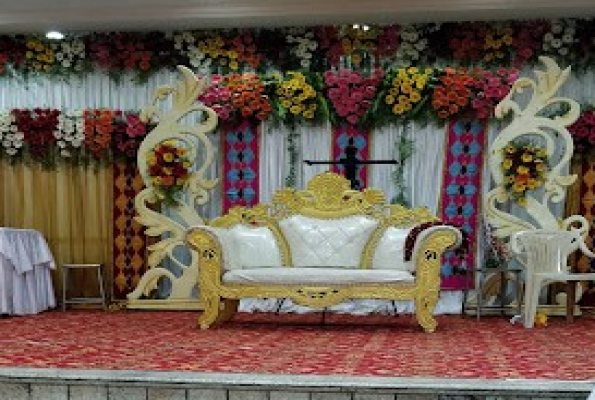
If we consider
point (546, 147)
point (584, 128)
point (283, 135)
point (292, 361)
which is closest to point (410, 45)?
point (283, 135)

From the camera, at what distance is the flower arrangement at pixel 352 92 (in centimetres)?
830

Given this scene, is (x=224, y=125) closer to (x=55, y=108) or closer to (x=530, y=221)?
(x=55, y=108)

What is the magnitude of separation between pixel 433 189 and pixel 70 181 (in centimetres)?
402

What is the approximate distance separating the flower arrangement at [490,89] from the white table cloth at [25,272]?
4705 mm

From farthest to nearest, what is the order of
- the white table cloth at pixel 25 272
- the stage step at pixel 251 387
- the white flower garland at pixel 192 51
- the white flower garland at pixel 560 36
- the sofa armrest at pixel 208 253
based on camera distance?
the white flower garland at pixel 192 51 → the white flower garland at pixel 560 36 → the white table cloth at pixel 25 272 → the sofa armrest at pixel 208 253 → the stage step at pixel 251 387

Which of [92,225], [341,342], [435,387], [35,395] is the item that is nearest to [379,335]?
[341,342]

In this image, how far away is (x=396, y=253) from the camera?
6.77 metres

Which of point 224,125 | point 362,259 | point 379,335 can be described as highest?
point 224,125

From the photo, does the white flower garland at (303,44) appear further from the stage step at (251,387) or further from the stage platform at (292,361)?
the stage step at (251,387)

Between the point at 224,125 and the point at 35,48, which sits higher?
the point at 35,48

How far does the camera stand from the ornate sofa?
611cm

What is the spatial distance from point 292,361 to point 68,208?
5.29m

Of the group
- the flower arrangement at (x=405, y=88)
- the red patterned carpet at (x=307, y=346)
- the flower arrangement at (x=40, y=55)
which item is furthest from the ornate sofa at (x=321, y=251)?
the flower arrangement at (x=40, y=55)

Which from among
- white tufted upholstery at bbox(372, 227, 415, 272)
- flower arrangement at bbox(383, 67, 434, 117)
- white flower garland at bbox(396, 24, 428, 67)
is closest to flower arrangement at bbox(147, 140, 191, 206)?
flower arrangement at bbox(383, 67, 434, 117)
